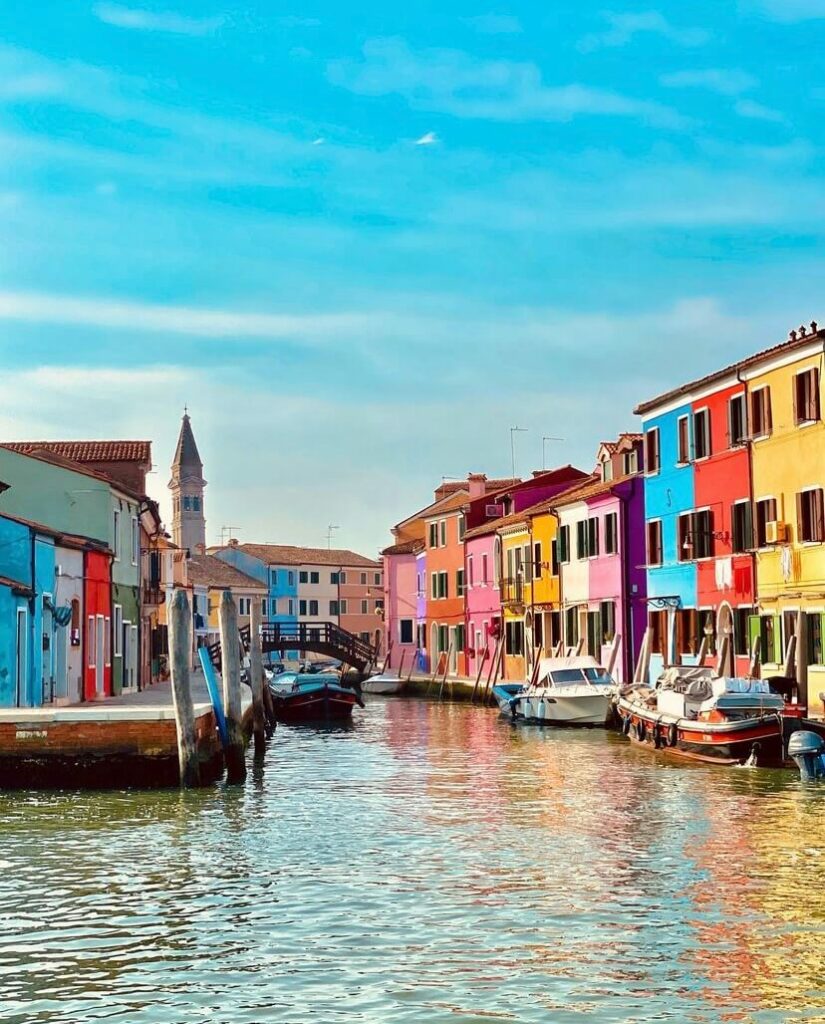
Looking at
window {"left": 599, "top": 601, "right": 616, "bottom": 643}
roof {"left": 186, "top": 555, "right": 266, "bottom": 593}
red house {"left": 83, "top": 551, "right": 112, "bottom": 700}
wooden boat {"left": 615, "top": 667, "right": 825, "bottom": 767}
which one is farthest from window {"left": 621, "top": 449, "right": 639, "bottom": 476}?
→ roof {"left": 186, "top": 555, "right": 266, "bottom": 593}

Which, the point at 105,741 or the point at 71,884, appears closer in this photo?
the point at 71,884

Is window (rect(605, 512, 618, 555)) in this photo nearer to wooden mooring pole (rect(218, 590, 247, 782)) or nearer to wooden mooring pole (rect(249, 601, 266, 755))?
wooden mooring pole (rect(249, 601, 266, 755))

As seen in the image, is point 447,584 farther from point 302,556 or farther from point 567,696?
point 302,556

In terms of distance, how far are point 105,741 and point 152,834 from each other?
12.7 ft

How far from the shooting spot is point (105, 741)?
2120cm

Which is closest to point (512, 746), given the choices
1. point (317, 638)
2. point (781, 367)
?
point (781, 367)

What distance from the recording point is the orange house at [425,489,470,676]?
62.2m

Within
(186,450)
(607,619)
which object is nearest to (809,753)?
(607,619)

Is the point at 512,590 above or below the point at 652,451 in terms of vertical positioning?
below

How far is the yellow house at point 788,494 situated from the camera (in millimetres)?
29266

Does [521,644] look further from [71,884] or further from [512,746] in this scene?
[71,884]

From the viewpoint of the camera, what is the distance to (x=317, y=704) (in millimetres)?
43000

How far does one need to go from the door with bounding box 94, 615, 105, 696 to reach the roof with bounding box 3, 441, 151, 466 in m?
Answer: 8.48

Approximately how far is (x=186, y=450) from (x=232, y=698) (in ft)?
401
